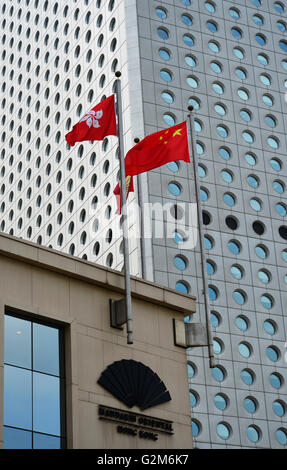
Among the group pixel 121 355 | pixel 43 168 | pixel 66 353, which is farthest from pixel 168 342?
pixel 43 168

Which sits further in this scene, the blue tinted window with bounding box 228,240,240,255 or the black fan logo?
the blue tinted window with bounding box 228,240,240,255

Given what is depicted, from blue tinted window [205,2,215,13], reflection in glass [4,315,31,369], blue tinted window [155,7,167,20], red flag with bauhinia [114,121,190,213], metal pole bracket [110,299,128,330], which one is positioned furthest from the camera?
blue tinted window [205,2,215,13]

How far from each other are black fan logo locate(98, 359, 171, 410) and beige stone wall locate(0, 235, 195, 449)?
0.53 ft

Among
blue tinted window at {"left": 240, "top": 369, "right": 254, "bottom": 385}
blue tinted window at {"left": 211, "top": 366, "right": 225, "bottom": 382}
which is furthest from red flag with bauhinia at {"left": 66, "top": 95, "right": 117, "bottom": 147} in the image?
blue tinted window at {"left": 240, "top": 369, "right": 254, "bottom": 385}

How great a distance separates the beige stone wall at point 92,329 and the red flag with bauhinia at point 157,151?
13.7ft

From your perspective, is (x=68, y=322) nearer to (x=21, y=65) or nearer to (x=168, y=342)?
(x=168, y=342)

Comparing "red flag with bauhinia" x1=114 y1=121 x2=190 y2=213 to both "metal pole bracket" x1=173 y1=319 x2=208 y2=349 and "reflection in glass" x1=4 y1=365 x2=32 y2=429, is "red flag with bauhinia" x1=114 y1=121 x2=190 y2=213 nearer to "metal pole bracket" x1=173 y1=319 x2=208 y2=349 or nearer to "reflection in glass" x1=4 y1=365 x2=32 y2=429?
"metal pole bracket" x1=173 y1=319 x2=208 y2=349

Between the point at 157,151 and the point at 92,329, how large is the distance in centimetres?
668

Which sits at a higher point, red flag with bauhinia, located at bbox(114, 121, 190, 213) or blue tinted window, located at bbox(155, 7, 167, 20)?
blue tinted window, located at bbox(155, 7, 167, 20)

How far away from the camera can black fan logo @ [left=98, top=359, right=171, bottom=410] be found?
22250 millimetres

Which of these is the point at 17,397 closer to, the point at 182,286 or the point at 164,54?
the point at 182,286

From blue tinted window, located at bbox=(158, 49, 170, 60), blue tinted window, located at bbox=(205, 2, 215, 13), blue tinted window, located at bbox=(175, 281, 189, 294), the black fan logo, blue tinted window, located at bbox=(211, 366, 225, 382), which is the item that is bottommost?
the black fan logo

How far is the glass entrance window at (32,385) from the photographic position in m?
20.4


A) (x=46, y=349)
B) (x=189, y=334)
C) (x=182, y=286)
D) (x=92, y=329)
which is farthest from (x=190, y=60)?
(x=46, y=349)
